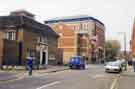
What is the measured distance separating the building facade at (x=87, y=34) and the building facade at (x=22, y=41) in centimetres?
3264

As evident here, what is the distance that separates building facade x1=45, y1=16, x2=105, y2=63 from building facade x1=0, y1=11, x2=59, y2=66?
107 feet

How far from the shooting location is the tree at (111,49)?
117438 millimetres

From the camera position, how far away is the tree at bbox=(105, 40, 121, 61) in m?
117

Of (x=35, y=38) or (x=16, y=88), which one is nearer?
(x=16, y=88)

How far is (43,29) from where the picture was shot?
178 feet

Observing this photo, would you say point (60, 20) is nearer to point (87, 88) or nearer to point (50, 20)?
point (50, 20)

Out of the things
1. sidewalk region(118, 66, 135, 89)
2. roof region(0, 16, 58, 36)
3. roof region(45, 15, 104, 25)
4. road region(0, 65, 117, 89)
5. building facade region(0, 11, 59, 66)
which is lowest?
sidewalk region(118, 66, 135, 89)

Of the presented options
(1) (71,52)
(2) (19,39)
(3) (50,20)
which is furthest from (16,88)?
(3) (50,20)

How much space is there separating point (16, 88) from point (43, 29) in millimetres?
37944

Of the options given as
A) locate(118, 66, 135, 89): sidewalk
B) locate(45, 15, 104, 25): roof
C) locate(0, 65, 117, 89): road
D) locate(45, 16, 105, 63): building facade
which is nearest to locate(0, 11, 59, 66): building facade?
locate(0, 65, 117, 89): road

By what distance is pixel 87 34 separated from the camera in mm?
93500

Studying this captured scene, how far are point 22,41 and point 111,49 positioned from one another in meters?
76.8

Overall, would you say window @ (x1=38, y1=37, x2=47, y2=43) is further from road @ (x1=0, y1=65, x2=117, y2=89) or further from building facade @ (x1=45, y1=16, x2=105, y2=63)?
building facade @ (x1=45, y1=16, x2=105, y2=63)

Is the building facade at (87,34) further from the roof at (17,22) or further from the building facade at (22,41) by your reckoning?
the roof at (17,22)
